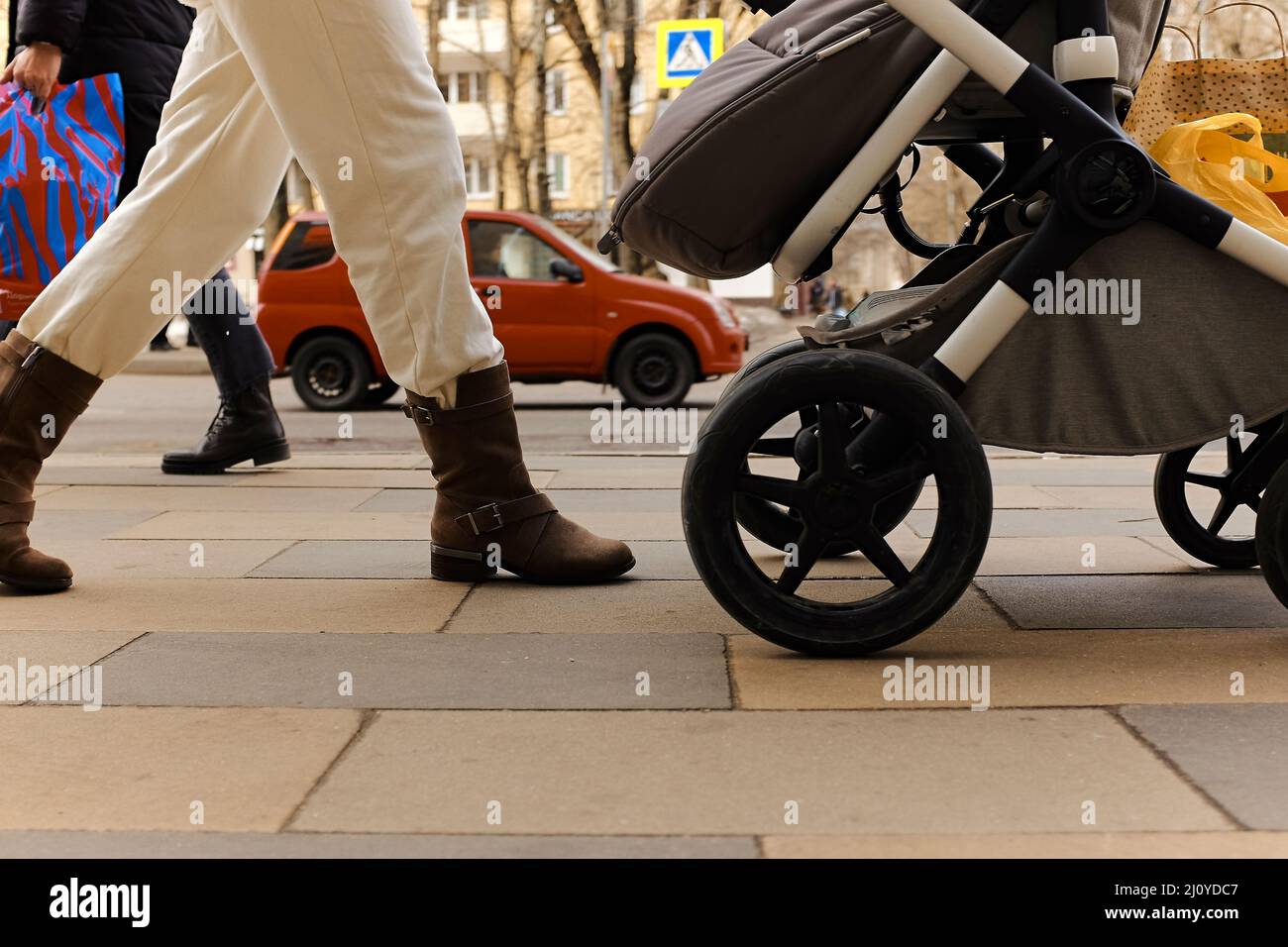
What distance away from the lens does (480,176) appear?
51.5m

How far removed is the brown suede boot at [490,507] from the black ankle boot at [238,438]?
222cm

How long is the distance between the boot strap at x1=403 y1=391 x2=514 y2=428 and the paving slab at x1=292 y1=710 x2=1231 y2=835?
103 cm

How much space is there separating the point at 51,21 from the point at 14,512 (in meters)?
1.45

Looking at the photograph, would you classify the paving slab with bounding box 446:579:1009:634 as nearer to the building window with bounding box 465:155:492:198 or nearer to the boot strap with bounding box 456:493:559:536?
the boot strap with bounding box 456:493:559:536

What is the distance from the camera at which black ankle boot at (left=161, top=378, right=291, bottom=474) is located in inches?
220

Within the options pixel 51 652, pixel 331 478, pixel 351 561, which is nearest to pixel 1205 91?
pixel 351 561

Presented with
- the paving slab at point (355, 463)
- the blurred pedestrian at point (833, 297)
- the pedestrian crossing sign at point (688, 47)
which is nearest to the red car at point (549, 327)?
the pedestrian crossing sign at point (688, 47)

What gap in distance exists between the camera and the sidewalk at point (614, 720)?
2004 millimetres

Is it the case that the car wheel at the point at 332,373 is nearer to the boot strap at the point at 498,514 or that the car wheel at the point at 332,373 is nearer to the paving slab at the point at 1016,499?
the paving slab at the point at 1016,499

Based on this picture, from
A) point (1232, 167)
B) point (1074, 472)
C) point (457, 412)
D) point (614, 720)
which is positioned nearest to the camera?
point (614, 720)

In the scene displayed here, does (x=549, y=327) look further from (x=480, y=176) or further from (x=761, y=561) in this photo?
(x=480, y=176)

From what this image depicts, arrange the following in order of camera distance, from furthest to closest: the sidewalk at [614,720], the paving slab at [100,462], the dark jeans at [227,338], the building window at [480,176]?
the building window at [480,176] < the paving slab at [100,462] < the dark jeans at [227,338] < the sidewalk at [614,720]
